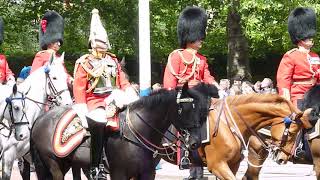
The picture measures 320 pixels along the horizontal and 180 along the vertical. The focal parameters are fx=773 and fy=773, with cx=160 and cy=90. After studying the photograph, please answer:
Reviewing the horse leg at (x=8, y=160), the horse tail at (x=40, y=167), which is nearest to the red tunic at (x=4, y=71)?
the horse leg at (x=8, y=160)

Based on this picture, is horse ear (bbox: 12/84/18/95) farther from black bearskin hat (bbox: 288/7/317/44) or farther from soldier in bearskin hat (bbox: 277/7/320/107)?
black bearskin hat (bbox: 288/7/317/44)

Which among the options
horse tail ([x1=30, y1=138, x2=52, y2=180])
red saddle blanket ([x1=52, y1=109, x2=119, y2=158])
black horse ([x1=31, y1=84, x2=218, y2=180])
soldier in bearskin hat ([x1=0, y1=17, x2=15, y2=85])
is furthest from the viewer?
soldier in bearskin hat ([x1=0, y1=17, x2=15, y2=85])

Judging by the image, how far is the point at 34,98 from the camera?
32.2ft

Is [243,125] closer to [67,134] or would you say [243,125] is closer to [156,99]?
[156,99]

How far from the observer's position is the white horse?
9.55 meters

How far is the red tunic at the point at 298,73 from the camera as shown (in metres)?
9.51

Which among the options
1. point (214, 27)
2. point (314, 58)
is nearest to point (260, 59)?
point (214, 27)

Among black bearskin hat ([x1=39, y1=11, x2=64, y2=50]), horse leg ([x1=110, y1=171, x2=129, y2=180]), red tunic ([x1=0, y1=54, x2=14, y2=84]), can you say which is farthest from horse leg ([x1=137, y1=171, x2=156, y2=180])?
black bearskin hat ([x1=39, y1=11, x2=64, y2=50])

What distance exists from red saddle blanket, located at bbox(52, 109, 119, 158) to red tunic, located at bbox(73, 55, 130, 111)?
1.16 ft

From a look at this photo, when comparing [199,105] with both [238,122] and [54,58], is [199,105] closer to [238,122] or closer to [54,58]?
[238,122]

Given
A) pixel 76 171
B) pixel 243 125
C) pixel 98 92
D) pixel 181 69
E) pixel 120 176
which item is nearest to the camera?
pixel 120 176

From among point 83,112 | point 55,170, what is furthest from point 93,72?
point 55,170

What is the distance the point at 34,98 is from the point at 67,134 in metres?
1.56

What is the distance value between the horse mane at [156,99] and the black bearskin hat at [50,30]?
13.2 ft
